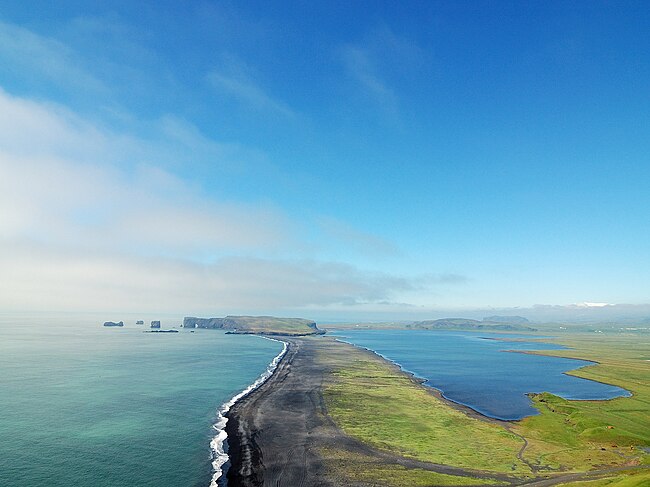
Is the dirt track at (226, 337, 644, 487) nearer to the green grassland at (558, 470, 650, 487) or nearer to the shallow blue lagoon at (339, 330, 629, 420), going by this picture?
the green grassland at (558, 470, 650, 487)

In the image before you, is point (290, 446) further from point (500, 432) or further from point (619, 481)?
point (619, 481)

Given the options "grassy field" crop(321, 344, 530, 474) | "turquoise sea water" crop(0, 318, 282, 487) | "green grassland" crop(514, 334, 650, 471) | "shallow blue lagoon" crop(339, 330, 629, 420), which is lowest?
"shallow blue lagoon" crop(339, 330, 629, 420)

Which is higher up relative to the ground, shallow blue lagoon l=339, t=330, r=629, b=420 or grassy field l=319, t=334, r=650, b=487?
grassy field l=319, t=334, r=650, b=487

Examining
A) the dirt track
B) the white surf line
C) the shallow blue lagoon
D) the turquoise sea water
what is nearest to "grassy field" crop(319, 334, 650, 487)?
the dirt track

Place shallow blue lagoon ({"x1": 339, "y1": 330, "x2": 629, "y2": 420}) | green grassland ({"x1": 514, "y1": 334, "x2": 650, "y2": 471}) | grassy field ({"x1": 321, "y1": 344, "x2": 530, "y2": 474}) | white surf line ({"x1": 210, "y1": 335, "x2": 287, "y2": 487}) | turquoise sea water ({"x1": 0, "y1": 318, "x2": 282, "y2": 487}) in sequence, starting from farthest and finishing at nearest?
1. shallow blue lagoon ({"x1": 339, "y1": 330, "x2": 629, "y2": 420})
2. green grassland ({"x1": 514, "y1": 334, "x2": 650, "y2": 471})
3. grassy field ({"x1": 321, "y1": 344, "x2": 530, "y2": 474})
4. white surf line ({"x1": 210, "y1": 335, "x2": 287, "y2": 487})
5. turquoise sea water ({"x1": 0, "y1": 318, "x2": 282, "y2": 487})

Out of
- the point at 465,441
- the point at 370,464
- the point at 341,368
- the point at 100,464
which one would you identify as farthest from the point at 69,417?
the point at 341,368

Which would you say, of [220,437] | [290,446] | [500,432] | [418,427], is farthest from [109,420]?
[500,432]

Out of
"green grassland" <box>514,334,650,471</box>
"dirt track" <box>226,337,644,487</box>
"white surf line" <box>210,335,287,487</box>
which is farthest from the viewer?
"green grassland" <box>514,334,650,471</box>
